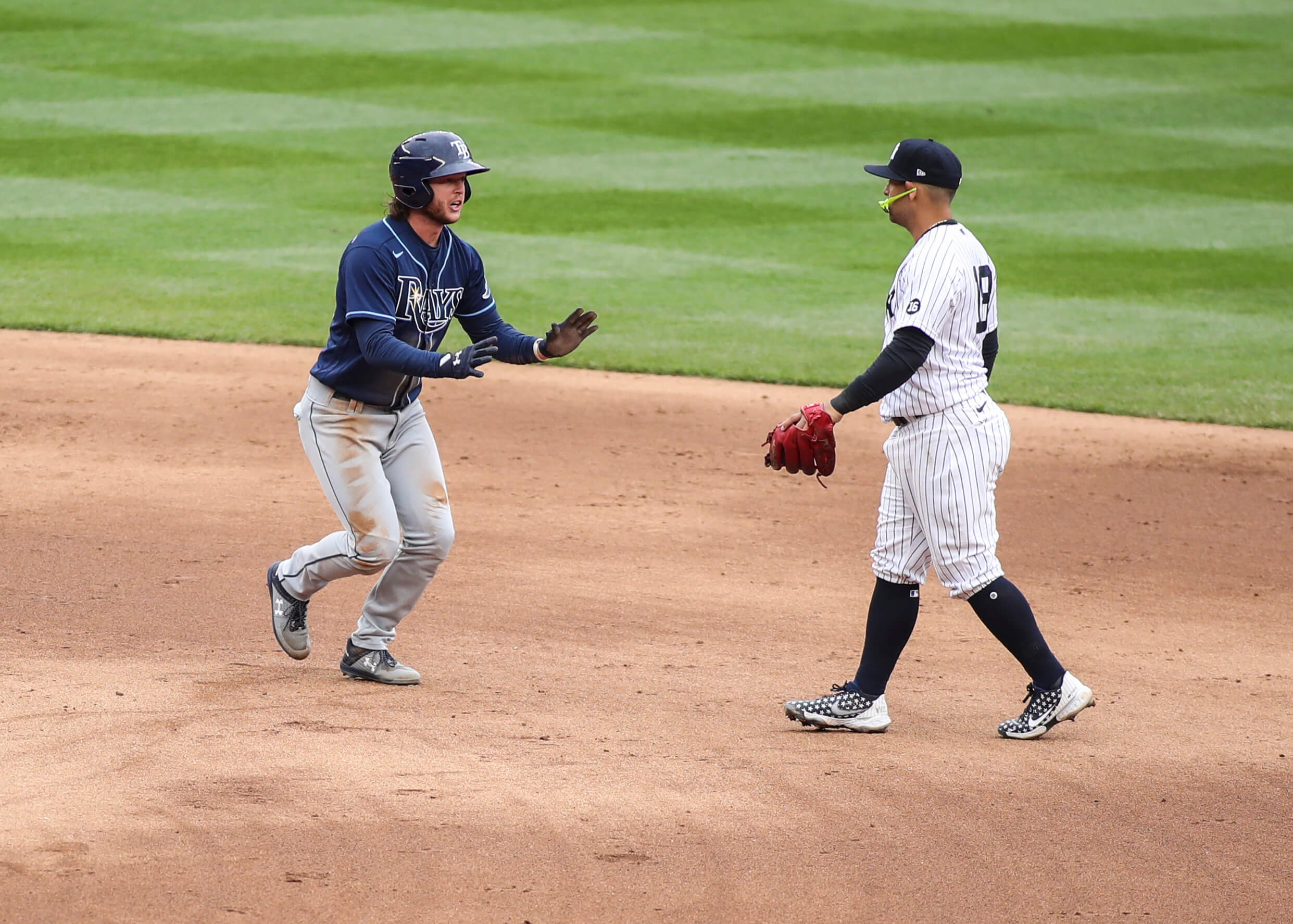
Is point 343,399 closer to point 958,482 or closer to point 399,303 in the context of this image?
point 399,303

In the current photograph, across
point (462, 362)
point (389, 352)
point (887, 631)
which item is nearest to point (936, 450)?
point (887, 631)

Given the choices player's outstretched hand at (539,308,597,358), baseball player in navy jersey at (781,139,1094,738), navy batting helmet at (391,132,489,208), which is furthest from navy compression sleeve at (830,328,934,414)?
navy batting helmet at (391,132,489,208)

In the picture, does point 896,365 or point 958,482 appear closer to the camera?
point 896,365

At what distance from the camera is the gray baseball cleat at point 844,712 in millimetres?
4812

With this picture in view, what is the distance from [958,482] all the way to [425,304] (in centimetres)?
188

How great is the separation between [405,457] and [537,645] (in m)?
0.95

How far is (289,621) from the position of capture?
5211mm

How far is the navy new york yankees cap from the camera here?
15.2ft

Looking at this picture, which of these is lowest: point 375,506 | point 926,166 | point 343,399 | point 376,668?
point 376,668

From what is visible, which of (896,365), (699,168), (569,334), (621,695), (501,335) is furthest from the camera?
(699,168)

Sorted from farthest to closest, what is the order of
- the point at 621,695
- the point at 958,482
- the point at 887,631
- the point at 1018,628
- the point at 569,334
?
the point at 621,695 < the point at 569,334 < the point at 887,631 < the point at 1018,628 < the point at 958,482

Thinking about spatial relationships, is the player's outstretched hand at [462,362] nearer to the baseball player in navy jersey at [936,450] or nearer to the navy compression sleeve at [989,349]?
the baseball player in navy jersey at [936,450]

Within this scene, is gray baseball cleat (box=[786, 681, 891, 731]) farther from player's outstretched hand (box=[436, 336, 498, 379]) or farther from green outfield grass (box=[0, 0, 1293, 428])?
green outfield grass (box=[0, 0, 1293, 428])

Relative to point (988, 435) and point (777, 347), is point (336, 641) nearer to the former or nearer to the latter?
point (988, 435)
